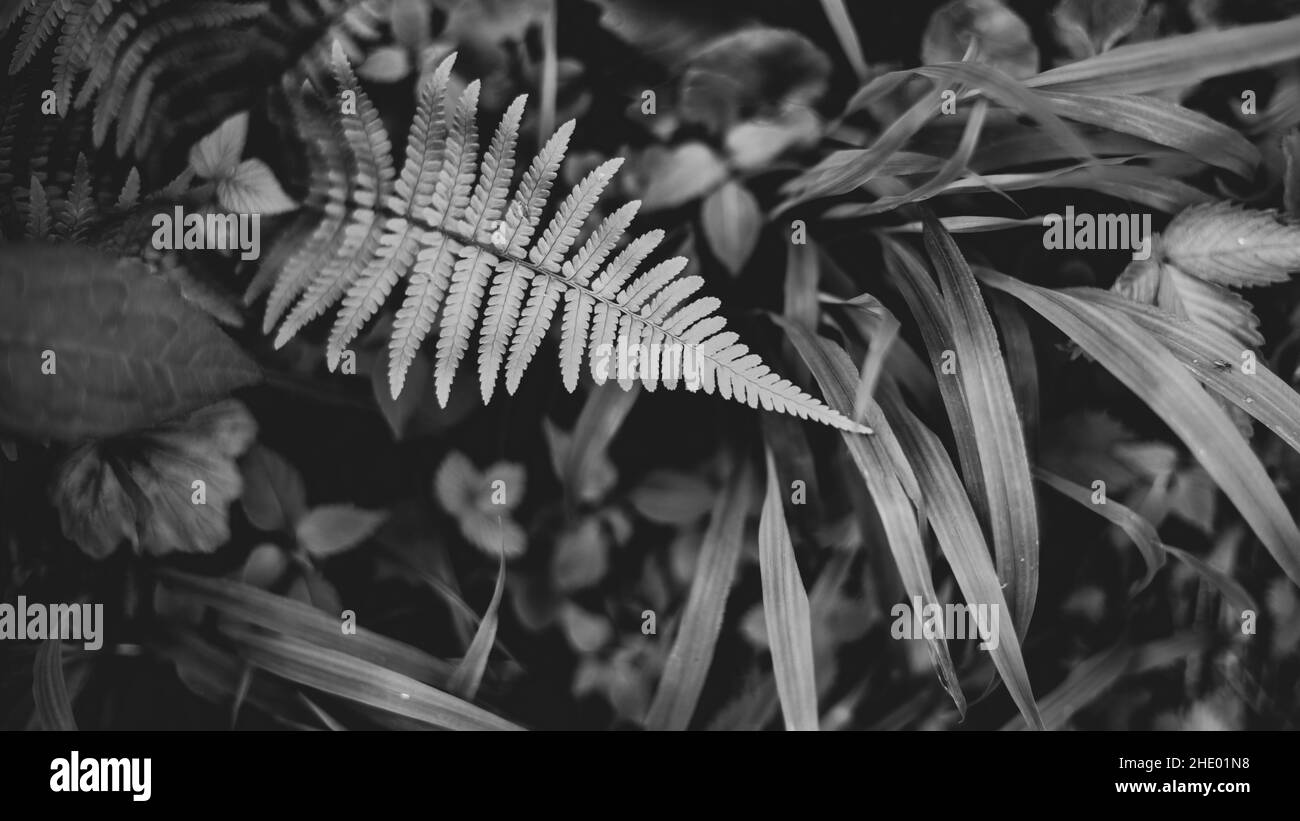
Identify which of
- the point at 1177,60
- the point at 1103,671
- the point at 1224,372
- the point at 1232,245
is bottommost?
the point at 1103,671

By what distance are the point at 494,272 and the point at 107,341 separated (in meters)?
0.34

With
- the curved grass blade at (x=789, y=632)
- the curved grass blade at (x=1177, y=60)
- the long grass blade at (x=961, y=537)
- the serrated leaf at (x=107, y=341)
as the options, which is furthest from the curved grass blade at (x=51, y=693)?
the curved grass blade at (x=1177, y=60)

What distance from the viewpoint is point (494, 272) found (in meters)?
0.77

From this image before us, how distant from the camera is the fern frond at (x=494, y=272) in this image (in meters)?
0.74

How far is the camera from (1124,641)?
2.67 ft

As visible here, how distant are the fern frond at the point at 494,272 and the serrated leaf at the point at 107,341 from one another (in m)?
0.07

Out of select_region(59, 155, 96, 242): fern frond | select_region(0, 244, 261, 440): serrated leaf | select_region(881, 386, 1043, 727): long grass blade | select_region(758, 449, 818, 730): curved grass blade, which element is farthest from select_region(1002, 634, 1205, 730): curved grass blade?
select_region(59, 155, 96, 242): fern frond

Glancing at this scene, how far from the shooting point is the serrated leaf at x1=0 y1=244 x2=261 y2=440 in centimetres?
79

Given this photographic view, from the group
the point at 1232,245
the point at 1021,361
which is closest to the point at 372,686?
the point at 1021,361

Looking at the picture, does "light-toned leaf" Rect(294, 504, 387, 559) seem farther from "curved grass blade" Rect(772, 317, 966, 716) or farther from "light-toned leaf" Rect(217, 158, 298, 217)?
"curved grass blade" Rect(772, 317, 966, 716)

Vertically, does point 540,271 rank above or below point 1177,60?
below

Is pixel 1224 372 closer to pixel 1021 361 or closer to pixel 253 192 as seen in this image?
pixel 1021 361

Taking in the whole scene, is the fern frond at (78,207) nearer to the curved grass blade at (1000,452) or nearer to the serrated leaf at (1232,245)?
the curved grass blade at (1000,452)

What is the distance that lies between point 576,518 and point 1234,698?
0.60m
